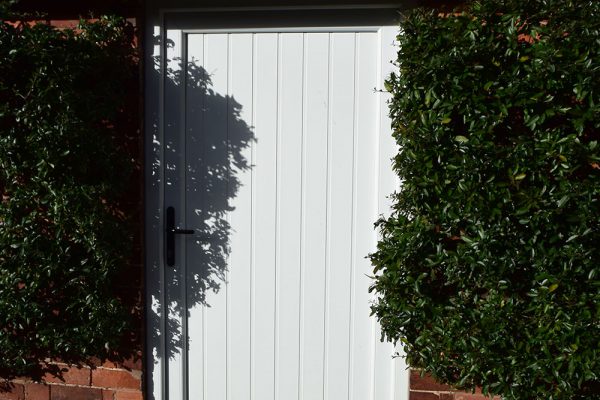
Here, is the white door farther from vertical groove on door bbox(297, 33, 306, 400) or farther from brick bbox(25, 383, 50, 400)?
brick bbox(25, 383, 50, 400)

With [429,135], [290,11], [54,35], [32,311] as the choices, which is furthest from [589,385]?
[54,35]

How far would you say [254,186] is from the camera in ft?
11.0

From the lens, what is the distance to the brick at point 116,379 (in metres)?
3.50

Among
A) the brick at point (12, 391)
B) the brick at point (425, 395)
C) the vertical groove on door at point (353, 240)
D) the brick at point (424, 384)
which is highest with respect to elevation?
the vertical groove on door at point (353, 240)

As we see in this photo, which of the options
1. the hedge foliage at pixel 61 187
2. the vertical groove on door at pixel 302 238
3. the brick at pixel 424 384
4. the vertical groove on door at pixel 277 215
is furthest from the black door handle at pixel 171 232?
the brick at pixel 424 384

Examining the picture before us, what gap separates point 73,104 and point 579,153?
2.41 metres

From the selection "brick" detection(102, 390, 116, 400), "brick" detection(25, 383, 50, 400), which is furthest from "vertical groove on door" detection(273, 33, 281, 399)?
"brick" detection(25, 383, 50, 400)

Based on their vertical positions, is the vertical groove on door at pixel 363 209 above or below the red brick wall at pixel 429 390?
above

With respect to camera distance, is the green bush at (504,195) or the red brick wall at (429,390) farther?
the red brick wall at (429,390)

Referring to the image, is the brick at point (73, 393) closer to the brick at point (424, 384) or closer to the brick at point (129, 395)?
the brick at point (129, 395)

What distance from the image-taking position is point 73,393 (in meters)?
3.56

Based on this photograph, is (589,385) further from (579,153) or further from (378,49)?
(378,49)

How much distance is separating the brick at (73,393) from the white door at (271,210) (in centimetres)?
36

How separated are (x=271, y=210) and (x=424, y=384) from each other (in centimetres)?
127
